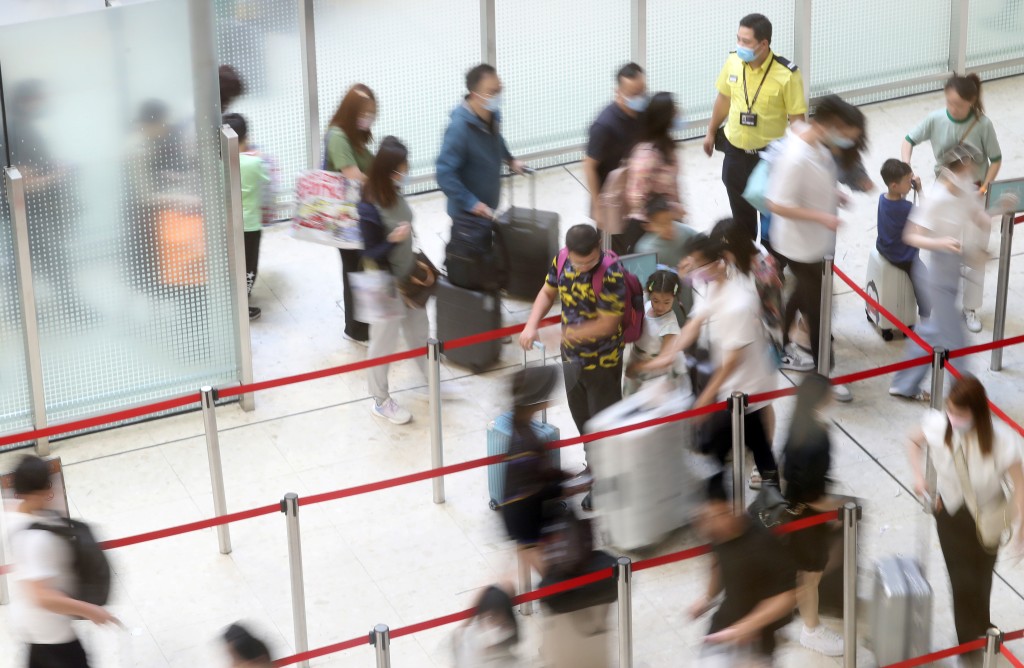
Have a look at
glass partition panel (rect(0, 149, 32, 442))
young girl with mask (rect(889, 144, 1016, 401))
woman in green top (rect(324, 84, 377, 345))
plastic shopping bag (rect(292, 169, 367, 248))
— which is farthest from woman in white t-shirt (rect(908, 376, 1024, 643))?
glass partition panel (rect(0, 149, 32, 442))

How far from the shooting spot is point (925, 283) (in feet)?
32.7

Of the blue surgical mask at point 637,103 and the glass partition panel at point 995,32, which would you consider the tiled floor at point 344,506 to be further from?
the glass partition panel at point 995,32

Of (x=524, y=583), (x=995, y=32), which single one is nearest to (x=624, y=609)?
(x=524, y=583)

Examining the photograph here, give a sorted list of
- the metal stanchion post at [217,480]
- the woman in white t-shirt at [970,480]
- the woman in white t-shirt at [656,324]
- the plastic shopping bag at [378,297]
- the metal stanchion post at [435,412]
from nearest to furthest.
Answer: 1. the woman in white t-shirt at [970,480]
2. the metal stanchion post at [217,480]
3. the metal stanchion post at [435,412]
4. the woman in white t-shirt at [656,324]
5. the plastic shopping bag at [378,297]

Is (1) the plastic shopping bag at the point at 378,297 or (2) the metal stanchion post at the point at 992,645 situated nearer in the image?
(2) the metal stanchion post at the point at 992,645

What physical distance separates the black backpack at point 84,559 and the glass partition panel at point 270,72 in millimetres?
5594

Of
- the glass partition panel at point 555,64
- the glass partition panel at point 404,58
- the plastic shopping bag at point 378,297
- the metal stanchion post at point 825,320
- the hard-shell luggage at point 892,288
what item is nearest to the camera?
the metal stanchion post at point 825,320

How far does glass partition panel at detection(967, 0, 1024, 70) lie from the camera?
14.8 m

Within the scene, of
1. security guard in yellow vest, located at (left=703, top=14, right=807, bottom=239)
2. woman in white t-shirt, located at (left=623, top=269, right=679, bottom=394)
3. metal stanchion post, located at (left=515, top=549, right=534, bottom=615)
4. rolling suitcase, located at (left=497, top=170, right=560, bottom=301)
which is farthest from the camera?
rolling suitcase, located at (left=497, top=170, right=560, bottom=301)

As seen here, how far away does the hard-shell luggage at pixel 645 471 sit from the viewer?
333 inches

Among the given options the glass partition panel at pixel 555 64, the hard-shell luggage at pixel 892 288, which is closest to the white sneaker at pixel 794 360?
the hard-shell luggage at pixel 892 288

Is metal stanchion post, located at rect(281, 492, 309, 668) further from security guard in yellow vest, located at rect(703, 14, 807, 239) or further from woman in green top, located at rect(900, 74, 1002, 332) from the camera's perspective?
woman in green top, located at rect(900, 74, 1002, 332)

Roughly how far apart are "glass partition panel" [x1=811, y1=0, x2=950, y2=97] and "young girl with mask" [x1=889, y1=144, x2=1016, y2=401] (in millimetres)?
4633

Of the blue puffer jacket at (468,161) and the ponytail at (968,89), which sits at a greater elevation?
the ponytail at (968,89)
